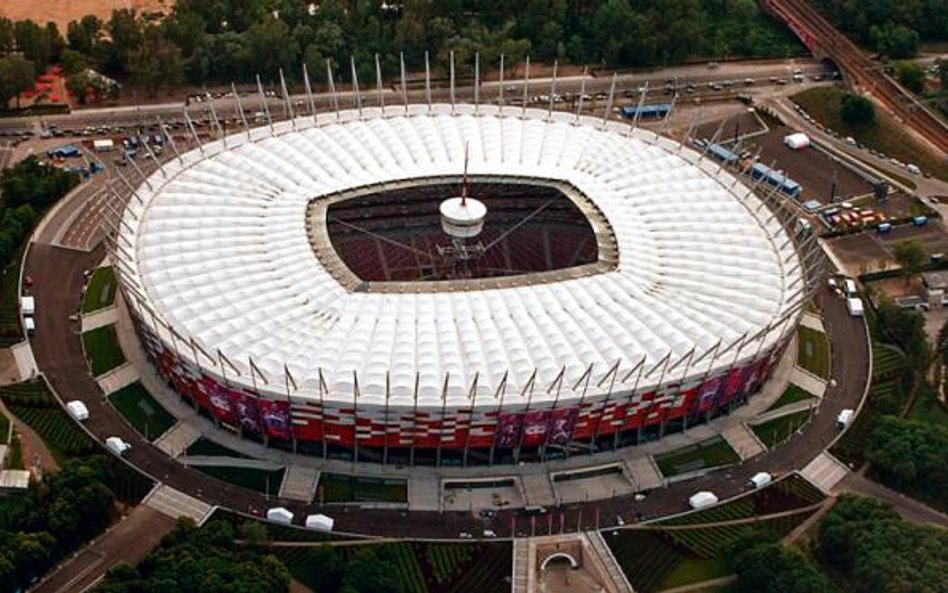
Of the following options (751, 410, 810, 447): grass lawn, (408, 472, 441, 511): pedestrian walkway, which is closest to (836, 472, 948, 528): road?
(751, 410, 810, 447): grass lawn

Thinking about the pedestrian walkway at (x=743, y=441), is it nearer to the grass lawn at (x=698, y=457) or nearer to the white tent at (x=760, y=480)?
the grass lawn at (x=698, y=457)

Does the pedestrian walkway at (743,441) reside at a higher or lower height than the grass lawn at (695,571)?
higher

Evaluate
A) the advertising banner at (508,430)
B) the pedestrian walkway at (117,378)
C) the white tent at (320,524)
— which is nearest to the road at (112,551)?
the white tent at (320,524)

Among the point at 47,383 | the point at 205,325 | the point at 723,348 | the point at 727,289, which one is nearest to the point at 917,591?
the point at 723,348

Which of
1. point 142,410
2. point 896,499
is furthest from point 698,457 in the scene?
point 142,410

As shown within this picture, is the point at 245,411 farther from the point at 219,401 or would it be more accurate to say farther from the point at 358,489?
the point at 358,489

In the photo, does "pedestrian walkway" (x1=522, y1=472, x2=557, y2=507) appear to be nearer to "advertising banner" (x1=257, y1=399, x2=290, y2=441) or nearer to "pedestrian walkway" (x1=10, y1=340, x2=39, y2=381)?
"advertising banner" (x1=257, y1=399, x2=290, y2=441)

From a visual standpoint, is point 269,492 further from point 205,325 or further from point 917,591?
point 917,591
